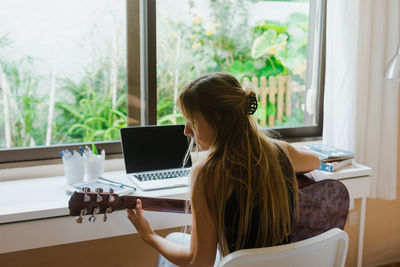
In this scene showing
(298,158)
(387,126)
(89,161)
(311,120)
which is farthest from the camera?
(311,120)

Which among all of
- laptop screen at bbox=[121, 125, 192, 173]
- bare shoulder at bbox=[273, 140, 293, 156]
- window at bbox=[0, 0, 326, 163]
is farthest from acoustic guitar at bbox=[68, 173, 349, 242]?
window at bbox=[0, 0, 326, 163]

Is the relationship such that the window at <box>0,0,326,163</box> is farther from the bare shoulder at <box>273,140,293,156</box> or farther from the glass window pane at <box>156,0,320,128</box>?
the bare shoulder at <box>273,140,293,156</box>

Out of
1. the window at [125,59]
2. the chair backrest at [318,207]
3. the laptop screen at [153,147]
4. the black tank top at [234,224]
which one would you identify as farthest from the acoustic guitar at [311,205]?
the window at [125,59]

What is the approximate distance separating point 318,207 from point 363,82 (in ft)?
3.10

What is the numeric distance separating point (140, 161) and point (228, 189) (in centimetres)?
84

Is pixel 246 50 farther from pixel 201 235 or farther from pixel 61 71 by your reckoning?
pixel 201 235

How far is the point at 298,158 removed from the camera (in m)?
1.51

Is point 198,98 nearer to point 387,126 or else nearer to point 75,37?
point 75,37

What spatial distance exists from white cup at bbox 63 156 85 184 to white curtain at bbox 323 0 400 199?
1.28 m

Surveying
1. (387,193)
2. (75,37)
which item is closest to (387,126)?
A: (387,193)

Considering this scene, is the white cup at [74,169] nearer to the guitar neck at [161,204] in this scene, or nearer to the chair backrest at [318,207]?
the guitar neck at [161,204]

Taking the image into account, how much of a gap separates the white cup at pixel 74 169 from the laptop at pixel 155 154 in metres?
0.19

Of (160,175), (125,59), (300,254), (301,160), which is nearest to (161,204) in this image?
(160,175)

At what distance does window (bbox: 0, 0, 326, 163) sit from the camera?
6.59 ft
